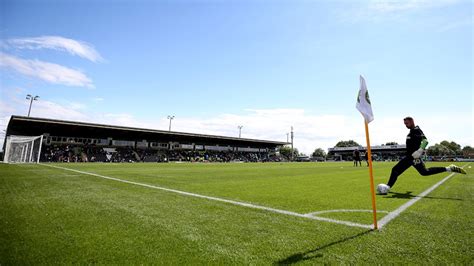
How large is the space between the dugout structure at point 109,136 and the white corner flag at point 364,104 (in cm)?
5188

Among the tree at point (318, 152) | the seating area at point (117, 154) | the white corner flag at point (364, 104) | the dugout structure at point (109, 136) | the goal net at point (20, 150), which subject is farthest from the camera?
the tree at point (318, 152)

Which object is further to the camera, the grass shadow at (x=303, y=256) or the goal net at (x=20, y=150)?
the goal net at (x=20, y=150)

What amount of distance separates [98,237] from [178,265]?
145 cm

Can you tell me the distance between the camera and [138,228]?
11.8ft

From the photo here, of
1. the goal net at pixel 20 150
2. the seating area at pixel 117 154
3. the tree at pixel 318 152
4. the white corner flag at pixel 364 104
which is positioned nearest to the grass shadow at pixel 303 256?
the white corner flag at pixel 364 104

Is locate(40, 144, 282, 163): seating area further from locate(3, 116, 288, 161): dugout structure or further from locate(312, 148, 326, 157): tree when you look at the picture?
locate(312, 148, 326, 157): tree

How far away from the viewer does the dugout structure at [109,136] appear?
149 ft

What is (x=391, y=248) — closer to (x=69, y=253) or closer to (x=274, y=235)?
(x=274, y=235)

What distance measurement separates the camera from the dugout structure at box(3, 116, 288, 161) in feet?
149

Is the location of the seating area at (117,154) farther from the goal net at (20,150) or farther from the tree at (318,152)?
the tree at (318,152)

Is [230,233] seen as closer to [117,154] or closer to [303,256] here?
[303,256]

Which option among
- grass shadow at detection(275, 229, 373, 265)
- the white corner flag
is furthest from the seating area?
grass shadow at detection(275, 229, 373, 265)

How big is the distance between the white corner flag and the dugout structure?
170ft

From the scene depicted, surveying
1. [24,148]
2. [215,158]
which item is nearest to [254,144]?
[215,158]
